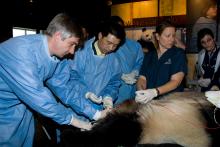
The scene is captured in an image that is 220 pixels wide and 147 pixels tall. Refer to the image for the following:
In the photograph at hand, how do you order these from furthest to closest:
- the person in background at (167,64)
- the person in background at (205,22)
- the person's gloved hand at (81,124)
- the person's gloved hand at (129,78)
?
the person in background at (205,22) → the person's gloved hand at (129,78) → the person in background at (167,64) → the person's gloved hand at (81,124)

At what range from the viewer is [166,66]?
3.09 metres

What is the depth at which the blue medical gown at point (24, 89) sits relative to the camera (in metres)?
2.22

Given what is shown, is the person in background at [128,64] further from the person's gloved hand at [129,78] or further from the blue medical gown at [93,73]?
the blue medical gown at [93,73]

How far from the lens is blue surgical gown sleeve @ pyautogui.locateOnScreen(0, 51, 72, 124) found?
86.9 inches

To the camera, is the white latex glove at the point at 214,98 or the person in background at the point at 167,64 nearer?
the white latex glove at the point at 214,98

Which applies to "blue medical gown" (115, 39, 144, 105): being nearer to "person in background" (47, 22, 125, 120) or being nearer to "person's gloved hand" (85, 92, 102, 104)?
"person in background" (47, 22, 125, 120)

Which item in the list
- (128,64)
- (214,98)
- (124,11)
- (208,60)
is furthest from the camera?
(124,11)

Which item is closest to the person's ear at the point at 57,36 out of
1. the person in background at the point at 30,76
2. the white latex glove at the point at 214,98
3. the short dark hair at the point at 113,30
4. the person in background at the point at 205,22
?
Result: the person in background at the point at 30,76

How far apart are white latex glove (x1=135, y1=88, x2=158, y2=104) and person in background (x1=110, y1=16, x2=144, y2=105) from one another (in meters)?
0.67

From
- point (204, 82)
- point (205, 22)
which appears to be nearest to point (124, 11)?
point (205, 22)

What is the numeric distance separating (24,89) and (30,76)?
0.33 ft

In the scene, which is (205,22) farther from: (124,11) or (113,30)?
(113,30)

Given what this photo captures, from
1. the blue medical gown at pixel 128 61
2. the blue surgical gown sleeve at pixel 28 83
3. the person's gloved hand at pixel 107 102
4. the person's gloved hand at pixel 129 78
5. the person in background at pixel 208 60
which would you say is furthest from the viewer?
the person in background at pixel 208 60

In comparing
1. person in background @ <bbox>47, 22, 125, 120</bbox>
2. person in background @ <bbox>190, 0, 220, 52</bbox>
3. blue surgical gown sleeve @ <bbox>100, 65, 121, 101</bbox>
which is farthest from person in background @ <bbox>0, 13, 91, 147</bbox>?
person in background @ <bbox>190, 0, 220, 52</bbox>
